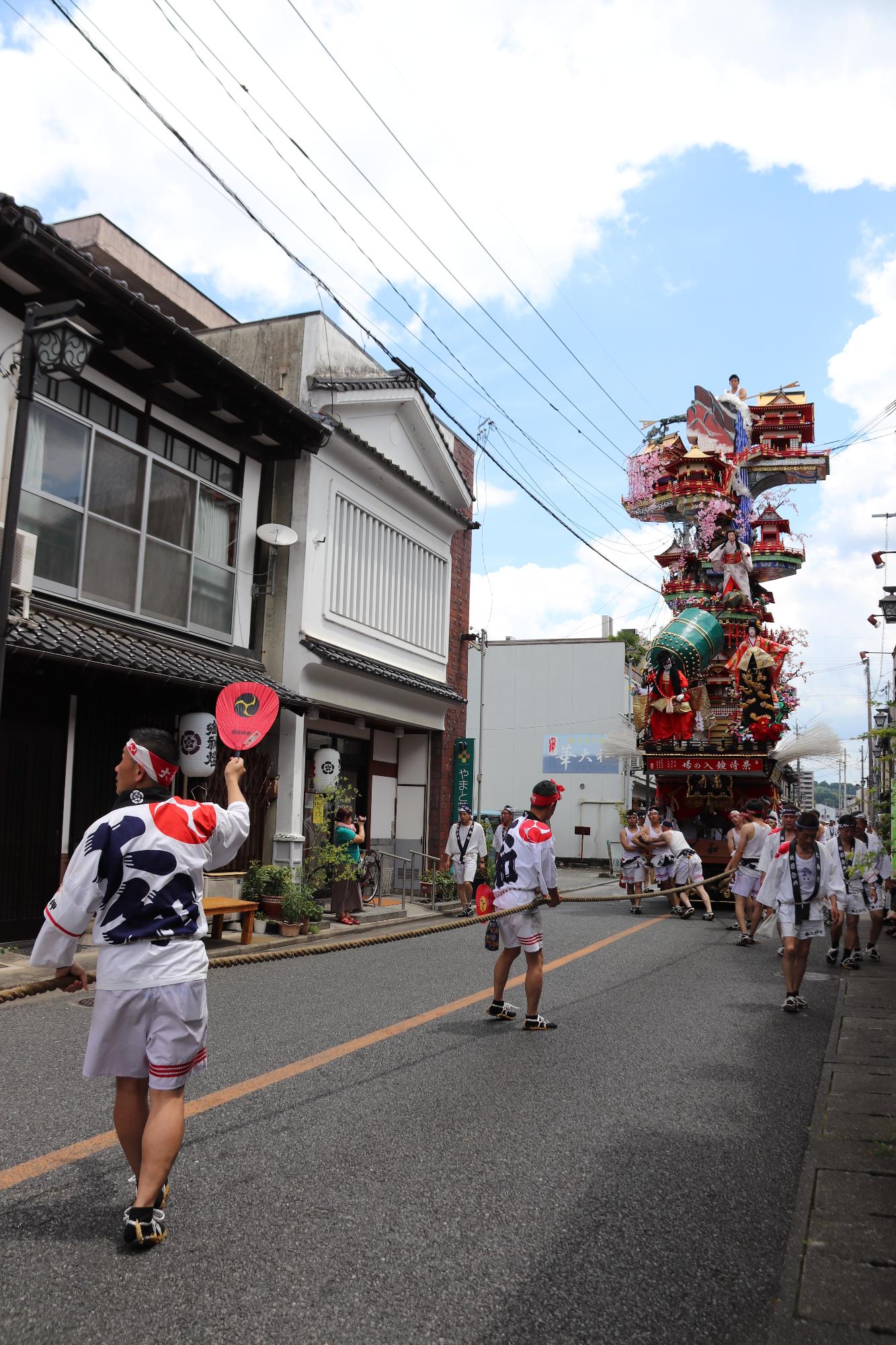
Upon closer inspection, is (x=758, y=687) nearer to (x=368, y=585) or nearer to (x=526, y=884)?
(x=368, y=585)

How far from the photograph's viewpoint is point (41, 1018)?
8195 mm

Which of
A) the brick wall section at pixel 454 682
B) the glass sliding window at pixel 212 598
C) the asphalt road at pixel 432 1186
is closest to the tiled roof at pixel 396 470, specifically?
the brick wall section at pixel 454 682

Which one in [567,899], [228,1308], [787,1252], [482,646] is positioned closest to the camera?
[228,1308]

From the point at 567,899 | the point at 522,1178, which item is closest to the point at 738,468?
the point at 567,899

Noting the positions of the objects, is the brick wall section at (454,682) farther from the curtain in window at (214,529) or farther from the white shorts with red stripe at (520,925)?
the white shorts with red stripe at (520,925)

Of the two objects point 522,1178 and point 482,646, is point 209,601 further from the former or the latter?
point 522,1178

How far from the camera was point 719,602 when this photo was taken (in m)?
21.1

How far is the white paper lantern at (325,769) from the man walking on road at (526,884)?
26.8 feet

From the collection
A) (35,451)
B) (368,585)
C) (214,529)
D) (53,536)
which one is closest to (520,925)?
(53,536)

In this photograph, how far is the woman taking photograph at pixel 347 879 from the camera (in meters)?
15.5

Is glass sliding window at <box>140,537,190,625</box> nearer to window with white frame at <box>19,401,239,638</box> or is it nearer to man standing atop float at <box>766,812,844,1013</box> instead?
window with white frame at <box>19,401,239,638</box>

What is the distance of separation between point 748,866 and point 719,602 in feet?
23.5

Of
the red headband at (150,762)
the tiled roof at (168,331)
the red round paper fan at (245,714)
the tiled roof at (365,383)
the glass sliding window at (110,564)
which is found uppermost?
the tiled roof at (365,383)

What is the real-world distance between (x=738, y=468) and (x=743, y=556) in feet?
8.02
